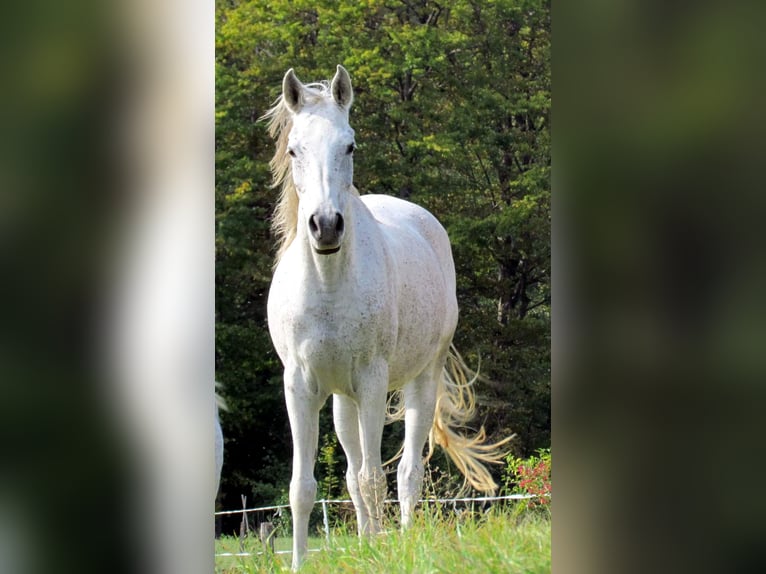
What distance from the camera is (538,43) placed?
368 inches

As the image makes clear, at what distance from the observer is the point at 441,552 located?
9.62 feet

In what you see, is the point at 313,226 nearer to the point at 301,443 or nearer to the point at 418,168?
the point at 301,443

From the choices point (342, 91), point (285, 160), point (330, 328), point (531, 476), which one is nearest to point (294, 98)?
point (342, 91)

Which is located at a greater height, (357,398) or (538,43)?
(538,43)

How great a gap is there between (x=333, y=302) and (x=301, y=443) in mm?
644
